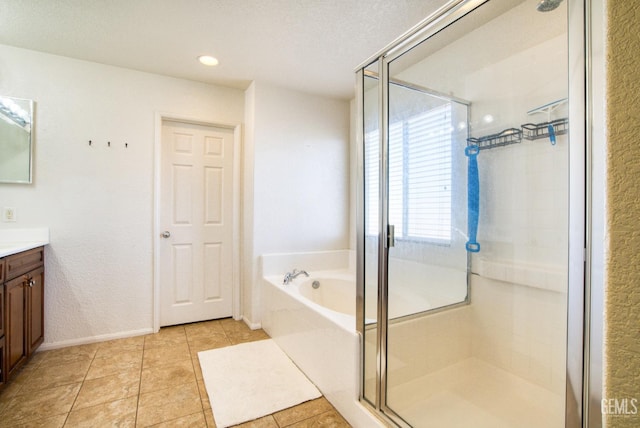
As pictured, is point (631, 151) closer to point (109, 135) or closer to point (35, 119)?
point (109, 135)

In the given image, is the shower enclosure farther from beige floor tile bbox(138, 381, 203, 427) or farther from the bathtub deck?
beige floor tile bbox(138, 381, 203, 427)

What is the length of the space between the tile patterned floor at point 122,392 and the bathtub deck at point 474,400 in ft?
1.35

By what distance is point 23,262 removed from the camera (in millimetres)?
2033

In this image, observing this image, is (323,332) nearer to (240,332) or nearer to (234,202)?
(240,332)

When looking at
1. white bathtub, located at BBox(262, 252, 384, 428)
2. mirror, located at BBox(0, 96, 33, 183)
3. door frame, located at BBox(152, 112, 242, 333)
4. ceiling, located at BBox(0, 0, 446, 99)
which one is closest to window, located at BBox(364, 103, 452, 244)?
white bathtub, located at BBox(262, 252, 384, 428)

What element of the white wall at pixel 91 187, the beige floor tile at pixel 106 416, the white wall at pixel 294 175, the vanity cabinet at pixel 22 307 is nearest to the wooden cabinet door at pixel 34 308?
the vanity cabinet at pixel 22 307

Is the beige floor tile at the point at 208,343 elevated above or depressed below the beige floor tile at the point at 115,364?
below

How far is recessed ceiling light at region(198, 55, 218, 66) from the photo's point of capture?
2465 millimetres

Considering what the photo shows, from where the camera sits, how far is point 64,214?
8.12ft

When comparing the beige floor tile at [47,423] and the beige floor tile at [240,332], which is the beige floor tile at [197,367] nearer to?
Answer: the beige floor tile at [240,332]

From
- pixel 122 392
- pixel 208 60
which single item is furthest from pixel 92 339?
pixel 208 60

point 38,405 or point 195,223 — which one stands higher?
point 195,223

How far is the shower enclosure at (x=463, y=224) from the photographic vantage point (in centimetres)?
148

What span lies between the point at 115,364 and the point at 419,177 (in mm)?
2462
